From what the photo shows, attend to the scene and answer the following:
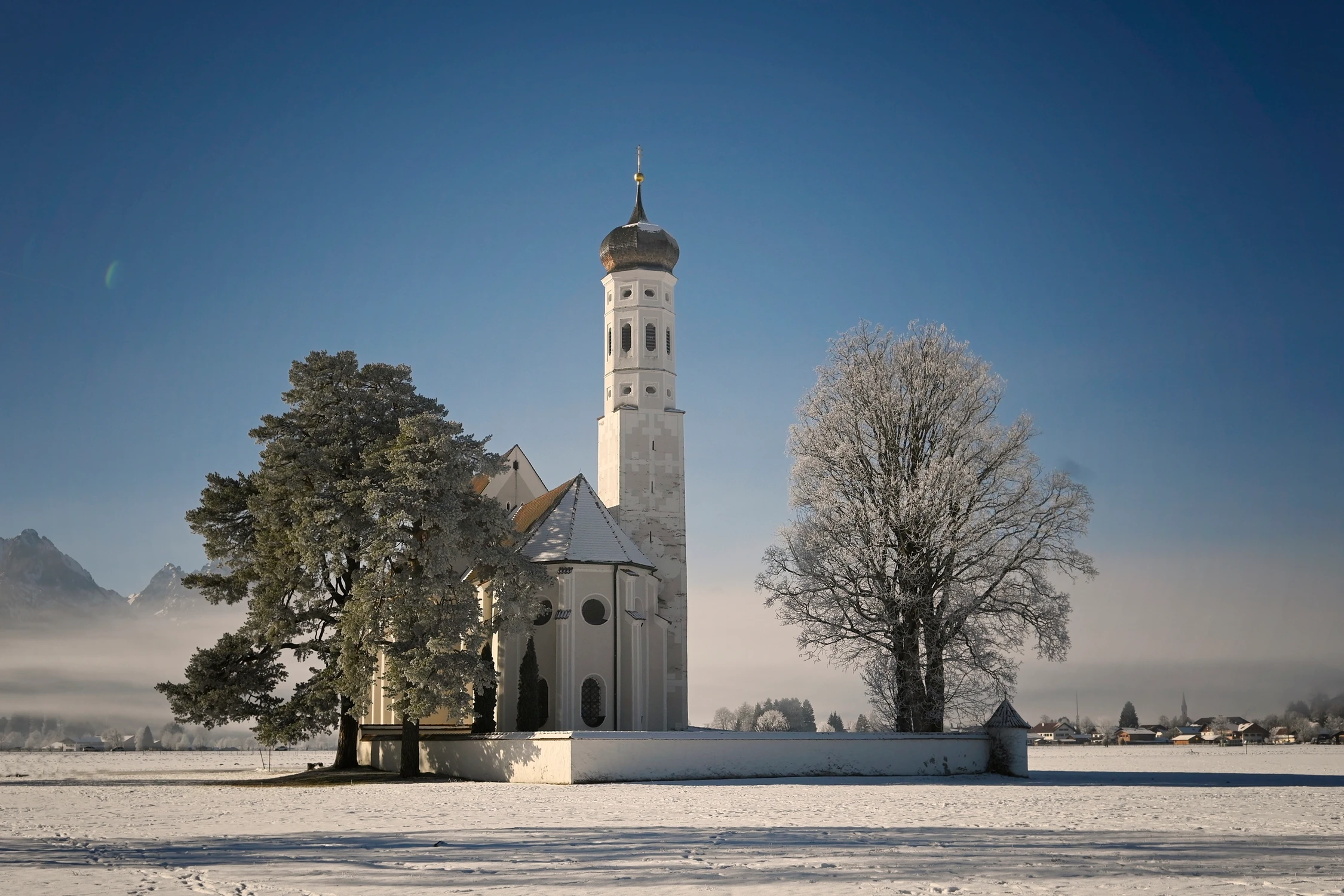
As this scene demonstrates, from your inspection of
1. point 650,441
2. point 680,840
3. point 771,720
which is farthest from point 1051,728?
point 680,840

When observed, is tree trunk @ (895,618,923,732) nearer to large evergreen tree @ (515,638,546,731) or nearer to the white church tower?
large evergreen tree @ (515,638,546,731)

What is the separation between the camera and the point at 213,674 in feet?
117

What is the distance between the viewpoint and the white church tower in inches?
1969

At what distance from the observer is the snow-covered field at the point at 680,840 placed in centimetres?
1130

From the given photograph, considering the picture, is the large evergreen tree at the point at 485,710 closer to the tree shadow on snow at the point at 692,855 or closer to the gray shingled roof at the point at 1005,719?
the gray shingled roof at the point at 1005,719

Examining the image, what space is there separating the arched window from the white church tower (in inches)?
333

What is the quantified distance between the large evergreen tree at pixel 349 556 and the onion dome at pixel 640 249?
17.8 metres

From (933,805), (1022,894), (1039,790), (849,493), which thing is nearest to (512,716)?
(849,493)

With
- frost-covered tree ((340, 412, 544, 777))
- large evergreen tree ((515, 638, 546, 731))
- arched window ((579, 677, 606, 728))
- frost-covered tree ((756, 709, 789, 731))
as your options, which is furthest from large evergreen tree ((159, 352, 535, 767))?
frost-covered tree ((756, 709, 789, 731))

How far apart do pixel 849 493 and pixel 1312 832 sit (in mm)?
21413

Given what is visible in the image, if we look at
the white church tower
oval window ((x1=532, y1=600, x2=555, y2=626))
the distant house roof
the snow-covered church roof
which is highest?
the white church tower

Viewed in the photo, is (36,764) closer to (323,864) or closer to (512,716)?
(512,716)

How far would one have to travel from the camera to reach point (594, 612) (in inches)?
1625

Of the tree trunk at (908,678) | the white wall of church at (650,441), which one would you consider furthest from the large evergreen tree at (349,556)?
the white wall of church at (650,441)
